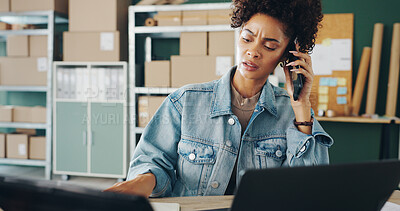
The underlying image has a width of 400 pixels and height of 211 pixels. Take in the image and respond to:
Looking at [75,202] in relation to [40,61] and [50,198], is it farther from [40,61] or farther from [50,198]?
[40,61]

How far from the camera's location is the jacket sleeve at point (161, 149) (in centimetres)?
100

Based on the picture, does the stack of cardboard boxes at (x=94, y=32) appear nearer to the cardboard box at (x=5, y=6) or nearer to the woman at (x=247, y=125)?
the cardboard box at (x=5, y=6)

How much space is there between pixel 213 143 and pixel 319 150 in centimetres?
37

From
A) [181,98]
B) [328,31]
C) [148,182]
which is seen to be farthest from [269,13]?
[328,31]

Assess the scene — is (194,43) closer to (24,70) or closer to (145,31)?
(145,31)

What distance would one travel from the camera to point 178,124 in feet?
3.82

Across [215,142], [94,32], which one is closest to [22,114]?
[94,32]

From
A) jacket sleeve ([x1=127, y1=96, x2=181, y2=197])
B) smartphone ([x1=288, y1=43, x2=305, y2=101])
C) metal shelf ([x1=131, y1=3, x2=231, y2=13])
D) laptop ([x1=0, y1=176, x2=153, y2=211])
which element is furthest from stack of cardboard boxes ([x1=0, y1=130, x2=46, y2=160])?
laptop ([x1=0, y1=176, x2=153, y2=211])

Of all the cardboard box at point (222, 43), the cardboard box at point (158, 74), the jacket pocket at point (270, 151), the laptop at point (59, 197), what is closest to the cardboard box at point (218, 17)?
the cardboard box at point (222, 43)

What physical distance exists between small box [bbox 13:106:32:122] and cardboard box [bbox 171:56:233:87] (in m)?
1.65

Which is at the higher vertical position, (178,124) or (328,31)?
(328,31)

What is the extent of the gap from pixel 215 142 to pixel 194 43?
209cm

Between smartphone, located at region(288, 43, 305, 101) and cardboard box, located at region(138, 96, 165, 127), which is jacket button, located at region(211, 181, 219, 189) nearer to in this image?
smartphone, located at region(288, 43, 305, 101)

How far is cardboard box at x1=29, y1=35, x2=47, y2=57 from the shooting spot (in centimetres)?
341
